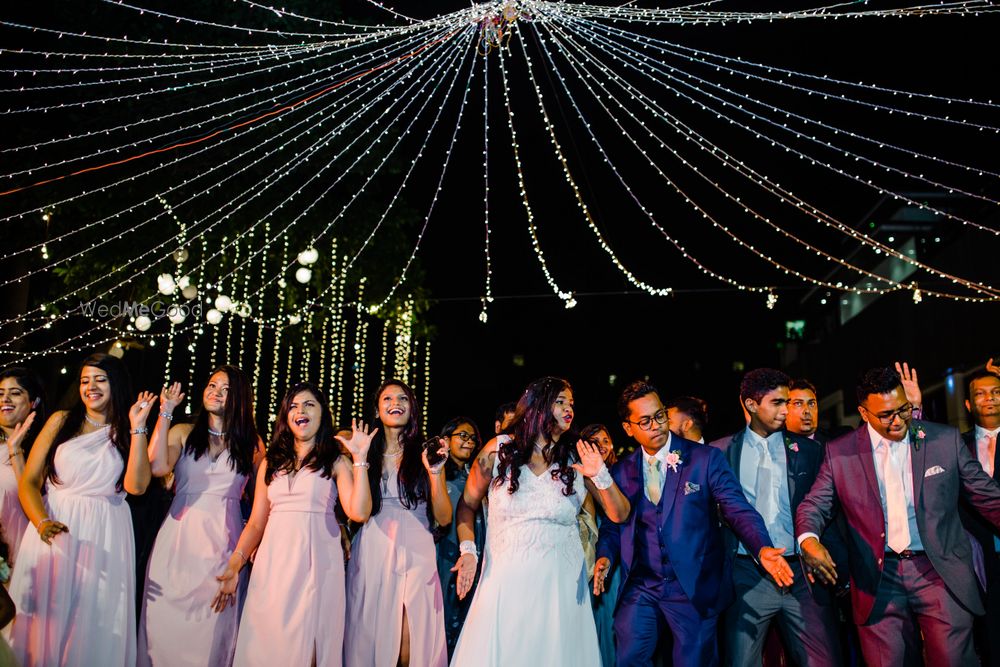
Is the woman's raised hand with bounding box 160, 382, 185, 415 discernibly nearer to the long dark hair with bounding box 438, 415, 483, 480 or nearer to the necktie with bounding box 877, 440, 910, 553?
the long dark hair with bounding box 438, 415, 483, 480

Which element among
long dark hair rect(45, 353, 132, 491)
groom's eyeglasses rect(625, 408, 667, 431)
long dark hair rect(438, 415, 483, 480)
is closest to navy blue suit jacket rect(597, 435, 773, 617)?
groom's eyeglasses rect(625, 408, 667, 431)

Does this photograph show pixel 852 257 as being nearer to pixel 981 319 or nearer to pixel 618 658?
pixel 981 319

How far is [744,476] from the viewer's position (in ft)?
18.8

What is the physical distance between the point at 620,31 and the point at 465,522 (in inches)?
160

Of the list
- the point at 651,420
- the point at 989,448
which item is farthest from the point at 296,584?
the point at 989,448

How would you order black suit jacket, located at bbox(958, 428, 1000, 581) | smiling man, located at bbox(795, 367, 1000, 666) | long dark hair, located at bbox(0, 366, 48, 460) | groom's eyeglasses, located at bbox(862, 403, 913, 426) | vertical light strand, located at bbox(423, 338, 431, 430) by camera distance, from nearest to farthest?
smiling man, located at bbox(795, 367, 1000, 666), groom's eyeglasses, located at bbox(862, 403, 913, 426), black suit jacket, located at bbox(958, 428, 1000, 581), long dark hair, located at bbox(0, 366, 48, 460), vertical light strand, located at bbox(423, 338, 431, 430)

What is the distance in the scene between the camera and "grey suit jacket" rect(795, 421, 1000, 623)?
4855 mm

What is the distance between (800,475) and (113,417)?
4372 millimetres

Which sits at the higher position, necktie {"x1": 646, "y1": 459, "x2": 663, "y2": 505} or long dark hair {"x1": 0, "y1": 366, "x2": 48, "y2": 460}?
long dark hair {"x1": 0, "y1": 366, "x2": 48, "y2": 460}

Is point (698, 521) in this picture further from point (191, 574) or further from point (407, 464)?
point (191, 574)

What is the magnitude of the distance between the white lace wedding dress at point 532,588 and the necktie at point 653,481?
397 mm

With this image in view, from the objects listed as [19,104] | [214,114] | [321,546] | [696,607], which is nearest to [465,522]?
[321,546]

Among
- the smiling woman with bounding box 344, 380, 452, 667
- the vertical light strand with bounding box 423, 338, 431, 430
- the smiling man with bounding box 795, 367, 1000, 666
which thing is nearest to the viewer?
the smiling man with bounding box 795, 367, 1000, 666

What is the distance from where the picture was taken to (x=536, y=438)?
5352 millimetres
